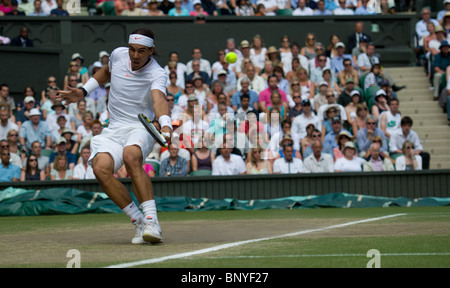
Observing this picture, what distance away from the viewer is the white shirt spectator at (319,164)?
17.8 meters

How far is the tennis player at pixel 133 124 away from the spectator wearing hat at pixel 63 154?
8884 millimetres

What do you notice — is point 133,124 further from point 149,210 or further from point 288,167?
point 288,167

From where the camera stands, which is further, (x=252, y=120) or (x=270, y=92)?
(x=270, y=92)

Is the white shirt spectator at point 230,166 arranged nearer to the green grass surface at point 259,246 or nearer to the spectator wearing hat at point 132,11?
the green grass surface at point 259,246

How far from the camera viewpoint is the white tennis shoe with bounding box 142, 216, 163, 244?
8.05 meters

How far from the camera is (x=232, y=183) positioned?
56.7 feet

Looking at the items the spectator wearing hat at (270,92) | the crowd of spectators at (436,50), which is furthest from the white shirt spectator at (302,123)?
the crowd of spectators at (436,50)

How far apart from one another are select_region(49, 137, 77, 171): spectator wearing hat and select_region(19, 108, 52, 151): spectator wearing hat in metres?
0.90

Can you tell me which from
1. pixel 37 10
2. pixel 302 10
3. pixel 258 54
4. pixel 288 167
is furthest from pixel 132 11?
pixel 288 167

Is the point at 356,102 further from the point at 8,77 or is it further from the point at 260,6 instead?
the point at 8,77

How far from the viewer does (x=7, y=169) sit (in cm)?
1769

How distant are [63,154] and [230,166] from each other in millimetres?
3644
